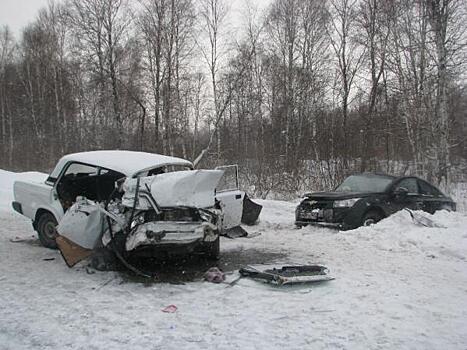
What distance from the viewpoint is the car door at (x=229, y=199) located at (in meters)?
8.08

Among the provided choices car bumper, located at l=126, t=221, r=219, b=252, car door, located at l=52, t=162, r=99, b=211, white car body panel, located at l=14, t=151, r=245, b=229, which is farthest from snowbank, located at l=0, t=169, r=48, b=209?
car bumper, located at l=126, t=221, r=219, b=252

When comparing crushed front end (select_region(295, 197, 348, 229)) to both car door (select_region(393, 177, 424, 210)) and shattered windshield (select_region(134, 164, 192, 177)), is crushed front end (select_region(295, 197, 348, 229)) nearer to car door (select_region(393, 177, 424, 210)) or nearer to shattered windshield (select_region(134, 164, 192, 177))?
car door (select_region(393, 177, 424, 210))

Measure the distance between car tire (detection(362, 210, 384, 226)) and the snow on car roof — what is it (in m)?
4.24

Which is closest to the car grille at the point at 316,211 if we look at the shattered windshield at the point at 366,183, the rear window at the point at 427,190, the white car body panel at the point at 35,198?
the shattered windshield at the point at 366,183

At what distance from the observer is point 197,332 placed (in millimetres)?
4398

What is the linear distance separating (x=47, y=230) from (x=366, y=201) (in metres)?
6.58

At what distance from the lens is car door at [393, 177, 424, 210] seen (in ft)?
34.3

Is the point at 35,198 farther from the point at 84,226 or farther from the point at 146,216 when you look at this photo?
the point at 146,216

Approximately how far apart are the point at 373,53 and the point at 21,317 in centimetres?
2486

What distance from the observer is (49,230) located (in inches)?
325

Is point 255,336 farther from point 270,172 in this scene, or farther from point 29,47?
point 29,47

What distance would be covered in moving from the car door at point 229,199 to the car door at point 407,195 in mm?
4120

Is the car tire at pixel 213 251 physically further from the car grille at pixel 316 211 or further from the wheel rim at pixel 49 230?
the car grille at pixel 316 211

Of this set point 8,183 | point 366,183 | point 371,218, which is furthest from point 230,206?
point 8,183
